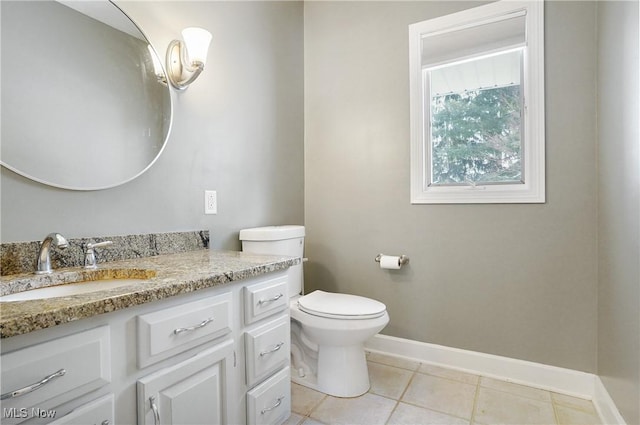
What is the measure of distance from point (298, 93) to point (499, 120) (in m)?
1.34

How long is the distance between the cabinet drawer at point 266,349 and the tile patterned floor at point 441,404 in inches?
15.9

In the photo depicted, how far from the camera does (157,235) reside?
4.91 feet

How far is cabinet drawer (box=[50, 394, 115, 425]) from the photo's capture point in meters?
0.73

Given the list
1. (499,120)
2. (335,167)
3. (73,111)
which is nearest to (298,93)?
(335,167)

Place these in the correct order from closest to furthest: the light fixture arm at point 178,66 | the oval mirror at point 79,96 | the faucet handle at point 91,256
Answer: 1. the oval mirror at point 79,96
2. the faucet handle at point 91,256
3. the light fixture arm at point 178,66

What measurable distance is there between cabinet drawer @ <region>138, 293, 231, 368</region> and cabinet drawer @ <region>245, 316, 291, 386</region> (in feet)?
0.46

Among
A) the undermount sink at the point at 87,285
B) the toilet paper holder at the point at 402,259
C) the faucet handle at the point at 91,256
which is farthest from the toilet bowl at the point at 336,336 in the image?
the faucet handle at the point at 91,256

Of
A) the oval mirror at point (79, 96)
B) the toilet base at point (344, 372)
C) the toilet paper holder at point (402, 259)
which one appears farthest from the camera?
the toilet paper holder at point (402, 259)

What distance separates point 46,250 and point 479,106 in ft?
7.17

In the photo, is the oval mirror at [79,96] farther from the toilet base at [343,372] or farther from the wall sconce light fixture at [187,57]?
the toilet base at [343,372]

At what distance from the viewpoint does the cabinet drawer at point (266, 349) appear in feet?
3.98

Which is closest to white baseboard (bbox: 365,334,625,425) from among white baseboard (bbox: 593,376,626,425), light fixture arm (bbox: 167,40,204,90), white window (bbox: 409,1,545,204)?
white baseboard (bbox: 593,376,626,425)

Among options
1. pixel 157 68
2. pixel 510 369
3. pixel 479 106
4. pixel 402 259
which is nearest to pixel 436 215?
pixel 402 259

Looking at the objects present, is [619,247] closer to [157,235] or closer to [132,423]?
[132,423]
